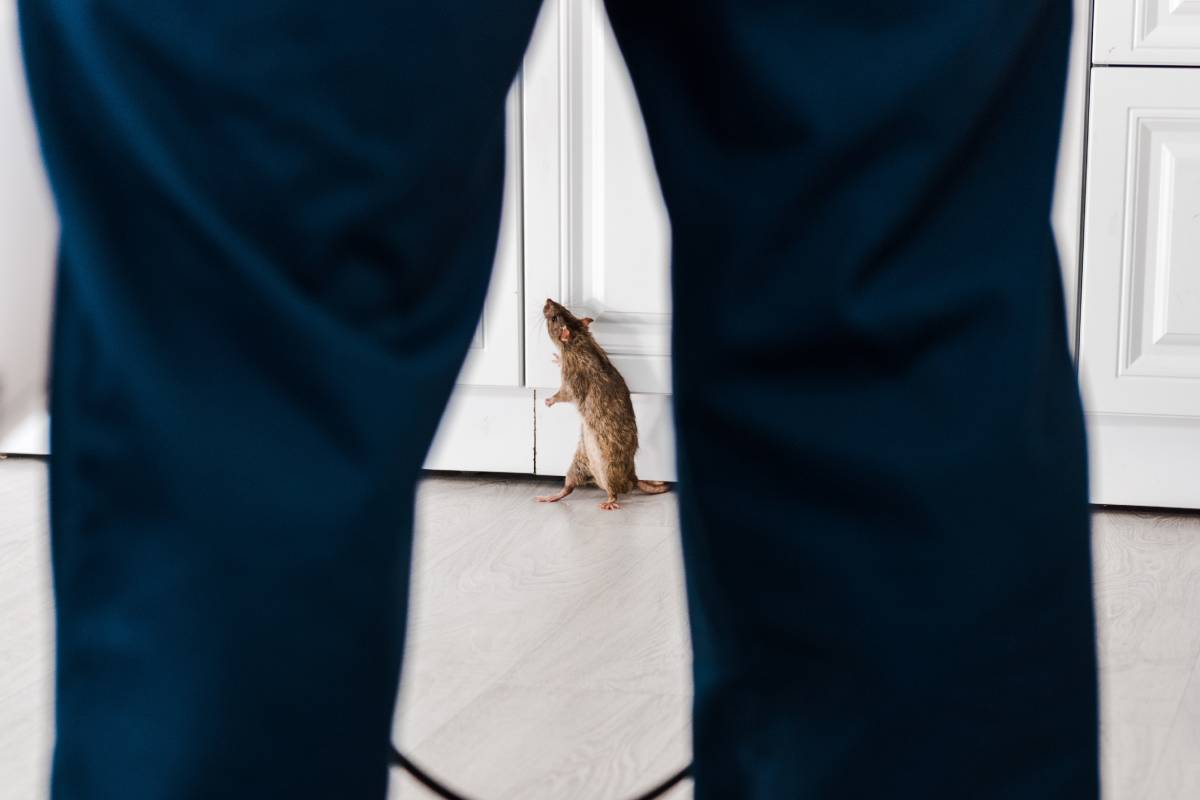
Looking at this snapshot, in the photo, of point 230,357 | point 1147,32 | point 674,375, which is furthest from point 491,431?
point 230,357

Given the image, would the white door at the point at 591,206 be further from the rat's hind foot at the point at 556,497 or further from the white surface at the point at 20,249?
the white surface at the point at 20,249

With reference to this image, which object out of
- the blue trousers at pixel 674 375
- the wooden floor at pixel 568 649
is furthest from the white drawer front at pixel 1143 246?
the blue trousers at pixel 674 375

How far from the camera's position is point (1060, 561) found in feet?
1.57

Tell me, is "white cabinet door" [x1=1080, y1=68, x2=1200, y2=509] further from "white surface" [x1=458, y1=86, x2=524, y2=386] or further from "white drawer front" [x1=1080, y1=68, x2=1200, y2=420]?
"white surface" [x1=458, y1=86, x2=524, y2=386]

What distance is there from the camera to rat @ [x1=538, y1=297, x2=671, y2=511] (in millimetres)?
1819

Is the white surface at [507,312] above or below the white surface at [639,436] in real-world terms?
above

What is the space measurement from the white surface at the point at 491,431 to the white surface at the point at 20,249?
1.53m

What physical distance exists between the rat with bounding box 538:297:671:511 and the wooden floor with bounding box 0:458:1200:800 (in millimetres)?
51

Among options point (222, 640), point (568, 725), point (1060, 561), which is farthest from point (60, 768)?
point (568, 725)

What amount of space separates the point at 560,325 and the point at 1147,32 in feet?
2.57

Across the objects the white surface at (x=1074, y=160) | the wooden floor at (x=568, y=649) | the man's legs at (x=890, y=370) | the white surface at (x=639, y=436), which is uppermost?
the white surface at (x=1074, y=160)

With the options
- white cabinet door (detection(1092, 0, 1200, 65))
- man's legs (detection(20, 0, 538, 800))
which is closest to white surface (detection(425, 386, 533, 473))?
white cabinet door (detection(1092, 0, 1200, 65))

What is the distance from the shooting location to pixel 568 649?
1.34 meters

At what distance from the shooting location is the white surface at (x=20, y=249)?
17.6 inches
